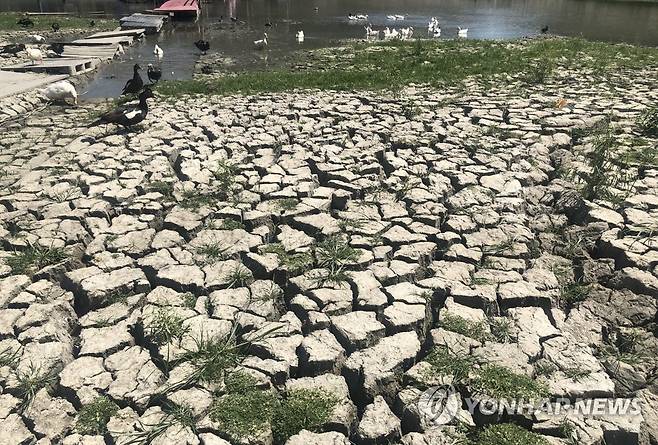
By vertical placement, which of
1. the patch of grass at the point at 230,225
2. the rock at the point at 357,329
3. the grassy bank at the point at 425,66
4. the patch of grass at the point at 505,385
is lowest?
the patch of grass at the point at 505,385

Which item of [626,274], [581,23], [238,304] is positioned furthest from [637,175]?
[581,23]

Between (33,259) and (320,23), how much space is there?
2269cm

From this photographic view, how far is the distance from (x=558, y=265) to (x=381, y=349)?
201 cm

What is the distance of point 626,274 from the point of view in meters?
Result: 4.12

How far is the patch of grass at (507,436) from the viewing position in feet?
8.95

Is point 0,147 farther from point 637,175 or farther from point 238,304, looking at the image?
point 637,175

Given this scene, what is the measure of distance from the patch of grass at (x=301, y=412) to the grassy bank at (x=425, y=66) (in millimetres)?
7914

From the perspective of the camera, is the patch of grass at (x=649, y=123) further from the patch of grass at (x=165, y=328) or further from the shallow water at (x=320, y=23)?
the shallow water at (x=320, y=23)

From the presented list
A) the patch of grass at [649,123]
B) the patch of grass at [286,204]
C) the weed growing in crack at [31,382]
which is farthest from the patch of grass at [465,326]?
the patch of grass at [649,123]

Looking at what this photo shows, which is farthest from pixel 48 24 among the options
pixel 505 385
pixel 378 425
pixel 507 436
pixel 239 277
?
pixel 507 436

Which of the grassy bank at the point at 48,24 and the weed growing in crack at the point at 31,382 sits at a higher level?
the grassy bank at the point at 48,24

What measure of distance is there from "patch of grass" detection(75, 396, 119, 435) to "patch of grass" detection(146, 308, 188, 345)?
544 mm

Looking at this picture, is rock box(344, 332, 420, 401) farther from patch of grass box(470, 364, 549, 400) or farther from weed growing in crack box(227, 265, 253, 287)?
weed growing in crack box(227, 265, 253, 287)

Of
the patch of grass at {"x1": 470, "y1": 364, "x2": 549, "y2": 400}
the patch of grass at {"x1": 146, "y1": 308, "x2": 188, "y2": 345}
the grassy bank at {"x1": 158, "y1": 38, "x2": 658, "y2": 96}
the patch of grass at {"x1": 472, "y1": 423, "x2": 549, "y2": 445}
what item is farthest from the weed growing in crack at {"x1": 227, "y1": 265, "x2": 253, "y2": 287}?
the grassy bank at {"x1": 158, "y1": 38, "x2": 658, "y2": 96}
